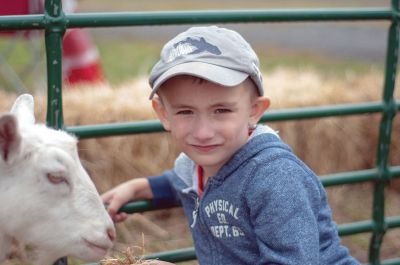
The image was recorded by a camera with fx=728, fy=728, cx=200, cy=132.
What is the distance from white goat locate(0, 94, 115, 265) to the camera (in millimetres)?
1951

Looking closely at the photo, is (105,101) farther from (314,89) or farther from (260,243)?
(260,243)

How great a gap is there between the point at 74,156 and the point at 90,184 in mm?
92

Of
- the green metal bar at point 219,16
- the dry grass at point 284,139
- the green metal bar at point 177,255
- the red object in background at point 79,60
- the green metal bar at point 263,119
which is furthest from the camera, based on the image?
the red object in background at point 79,60

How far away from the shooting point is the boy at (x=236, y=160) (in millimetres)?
2008

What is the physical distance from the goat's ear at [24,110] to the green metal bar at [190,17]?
269 millimetres

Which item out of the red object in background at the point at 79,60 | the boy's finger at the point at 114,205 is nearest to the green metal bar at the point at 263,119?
the boy's finger at the point at 114,205

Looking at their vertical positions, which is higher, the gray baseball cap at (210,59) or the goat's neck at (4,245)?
the gray baseball cap at (210,59)

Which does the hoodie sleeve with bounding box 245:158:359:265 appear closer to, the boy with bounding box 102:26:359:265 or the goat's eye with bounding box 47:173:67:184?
the boy with bounding box 102:26:359:265

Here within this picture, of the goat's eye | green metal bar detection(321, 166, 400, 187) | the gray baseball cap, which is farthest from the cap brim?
green metal bar detection(321, 166, 400, 187)

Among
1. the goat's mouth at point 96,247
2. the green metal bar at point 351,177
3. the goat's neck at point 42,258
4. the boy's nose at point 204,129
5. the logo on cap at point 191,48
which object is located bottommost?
the green metal bar at point 351,177

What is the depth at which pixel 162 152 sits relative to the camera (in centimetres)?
457

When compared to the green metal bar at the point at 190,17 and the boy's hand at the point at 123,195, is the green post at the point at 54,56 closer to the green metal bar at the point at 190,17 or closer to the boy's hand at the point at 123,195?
the green metal bar at the point at 190,17

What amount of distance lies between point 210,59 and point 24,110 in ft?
1.86

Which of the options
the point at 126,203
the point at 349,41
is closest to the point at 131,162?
the point at 126,203
